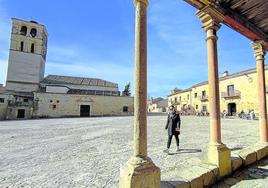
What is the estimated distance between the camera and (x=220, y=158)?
3258mm

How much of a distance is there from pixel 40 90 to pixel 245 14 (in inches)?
1299

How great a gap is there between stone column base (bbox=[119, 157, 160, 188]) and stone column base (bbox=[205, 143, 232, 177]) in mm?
1448

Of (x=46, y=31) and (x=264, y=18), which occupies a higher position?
(x=46, y=31)

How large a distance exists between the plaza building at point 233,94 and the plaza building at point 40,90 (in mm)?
12749

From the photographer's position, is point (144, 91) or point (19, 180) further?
point (19, 180)

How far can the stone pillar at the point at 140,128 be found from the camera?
223 centimetres

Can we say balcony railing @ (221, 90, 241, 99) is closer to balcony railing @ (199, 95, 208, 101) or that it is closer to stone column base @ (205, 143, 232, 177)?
balcony railing @ (199, 95, 208, 101)

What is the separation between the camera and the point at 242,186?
9.41 ft

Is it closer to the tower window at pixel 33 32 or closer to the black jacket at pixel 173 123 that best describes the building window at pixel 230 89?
the black jacket at pixel 173 123

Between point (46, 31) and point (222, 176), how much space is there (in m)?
43.2

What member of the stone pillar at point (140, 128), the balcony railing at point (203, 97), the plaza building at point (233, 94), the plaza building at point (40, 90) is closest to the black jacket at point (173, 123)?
the stone pillar at point (140, 128)

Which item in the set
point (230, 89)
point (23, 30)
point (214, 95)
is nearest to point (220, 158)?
point (214, 95)

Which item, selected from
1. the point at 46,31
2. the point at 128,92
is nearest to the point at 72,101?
the point at 128,92

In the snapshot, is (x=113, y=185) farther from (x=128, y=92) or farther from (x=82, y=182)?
(x=128, y=92)
